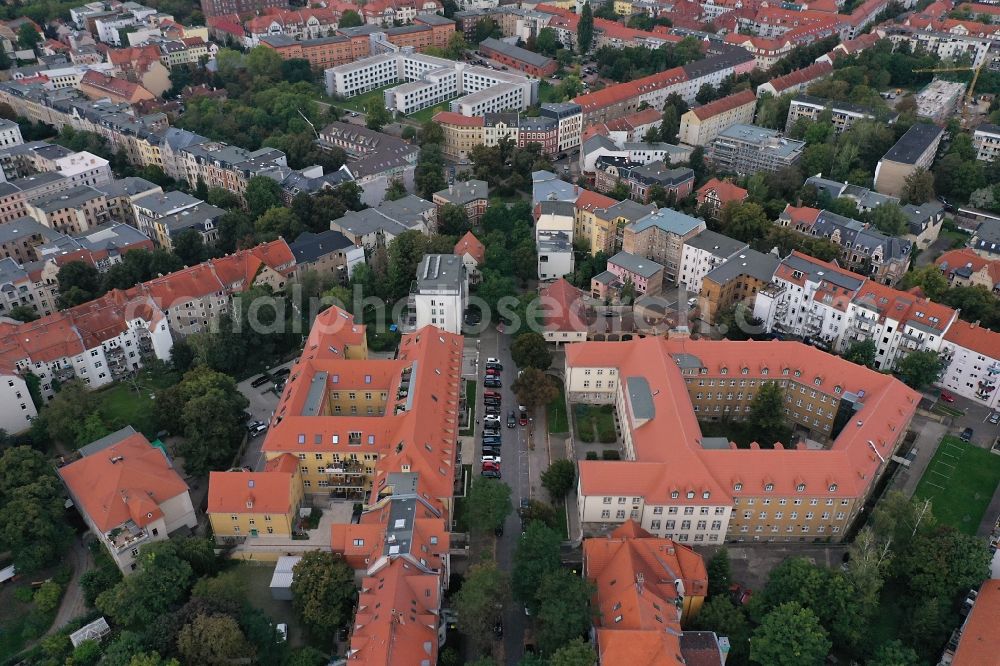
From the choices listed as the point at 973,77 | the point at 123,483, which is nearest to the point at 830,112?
the point at 973,77

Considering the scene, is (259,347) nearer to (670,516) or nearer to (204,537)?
(204,537)

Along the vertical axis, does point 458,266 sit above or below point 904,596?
above

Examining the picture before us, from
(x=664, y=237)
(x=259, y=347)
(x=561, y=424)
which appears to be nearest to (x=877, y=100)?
(x=664, y=237)

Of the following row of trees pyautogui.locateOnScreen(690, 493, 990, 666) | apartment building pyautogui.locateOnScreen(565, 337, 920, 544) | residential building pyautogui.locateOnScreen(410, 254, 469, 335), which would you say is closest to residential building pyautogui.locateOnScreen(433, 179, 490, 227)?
residential building pyautogui.locateOnScreen(410, 254, 469, 335)

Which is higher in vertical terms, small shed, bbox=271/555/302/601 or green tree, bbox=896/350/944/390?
green tree, bbox=896/350/944/390

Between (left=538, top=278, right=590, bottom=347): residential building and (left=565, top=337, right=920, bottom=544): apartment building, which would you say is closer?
(left=565, top=337, right=920, bottom=544): apartment building

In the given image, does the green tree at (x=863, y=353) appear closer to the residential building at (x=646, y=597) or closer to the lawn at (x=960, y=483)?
the lawn at (x=960, y=483)

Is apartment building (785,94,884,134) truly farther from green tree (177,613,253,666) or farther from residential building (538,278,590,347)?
green tree (177,613,253,666)
